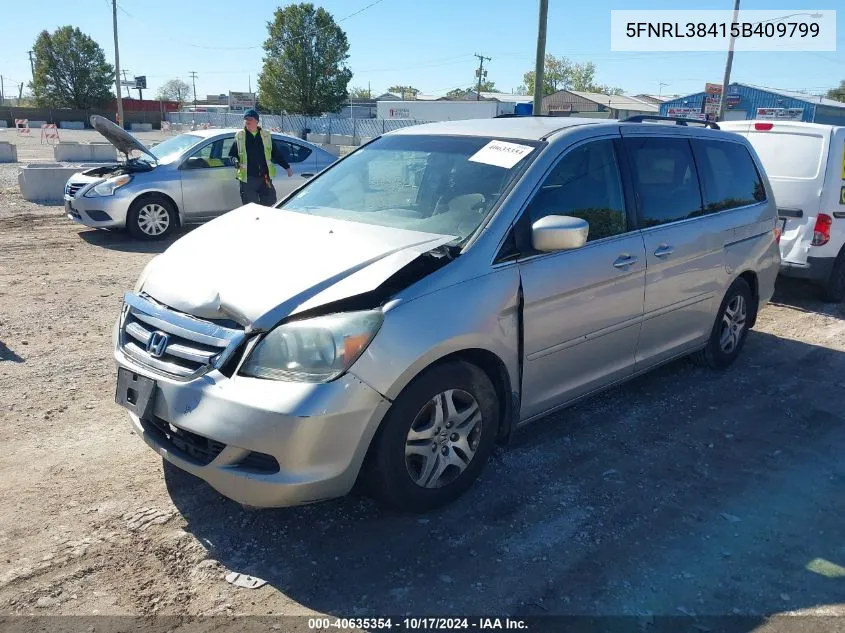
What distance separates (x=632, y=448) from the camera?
4141mm

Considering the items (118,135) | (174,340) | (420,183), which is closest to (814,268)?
(420,183)

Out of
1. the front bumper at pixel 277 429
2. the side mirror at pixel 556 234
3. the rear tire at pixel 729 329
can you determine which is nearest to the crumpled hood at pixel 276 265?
the front bumper at pixel 277 429

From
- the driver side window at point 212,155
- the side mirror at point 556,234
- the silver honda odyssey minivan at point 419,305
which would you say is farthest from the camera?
the driver side window at point 212,155

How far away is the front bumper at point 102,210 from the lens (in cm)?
959

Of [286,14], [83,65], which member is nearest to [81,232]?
[286,14]

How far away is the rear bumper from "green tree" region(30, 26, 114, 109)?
77.3 m

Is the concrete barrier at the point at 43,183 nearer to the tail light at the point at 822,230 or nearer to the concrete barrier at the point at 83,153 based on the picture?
the concrete barrier at the point at 83,153

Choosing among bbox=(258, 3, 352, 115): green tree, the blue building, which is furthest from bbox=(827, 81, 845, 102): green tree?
bbox=(258, 3, 352, 115): green tree

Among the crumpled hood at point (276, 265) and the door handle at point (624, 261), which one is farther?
the door handle at point (624, 261)

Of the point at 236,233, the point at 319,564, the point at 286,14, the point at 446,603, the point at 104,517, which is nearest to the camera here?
the point at 446,603

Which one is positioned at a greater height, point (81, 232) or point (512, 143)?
point (512, 143)

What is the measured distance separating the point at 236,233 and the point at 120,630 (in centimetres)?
204

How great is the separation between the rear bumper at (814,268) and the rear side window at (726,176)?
2.28 meters

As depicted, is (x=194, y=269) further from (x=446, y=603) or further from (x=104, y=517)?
(x=446, y=603)
